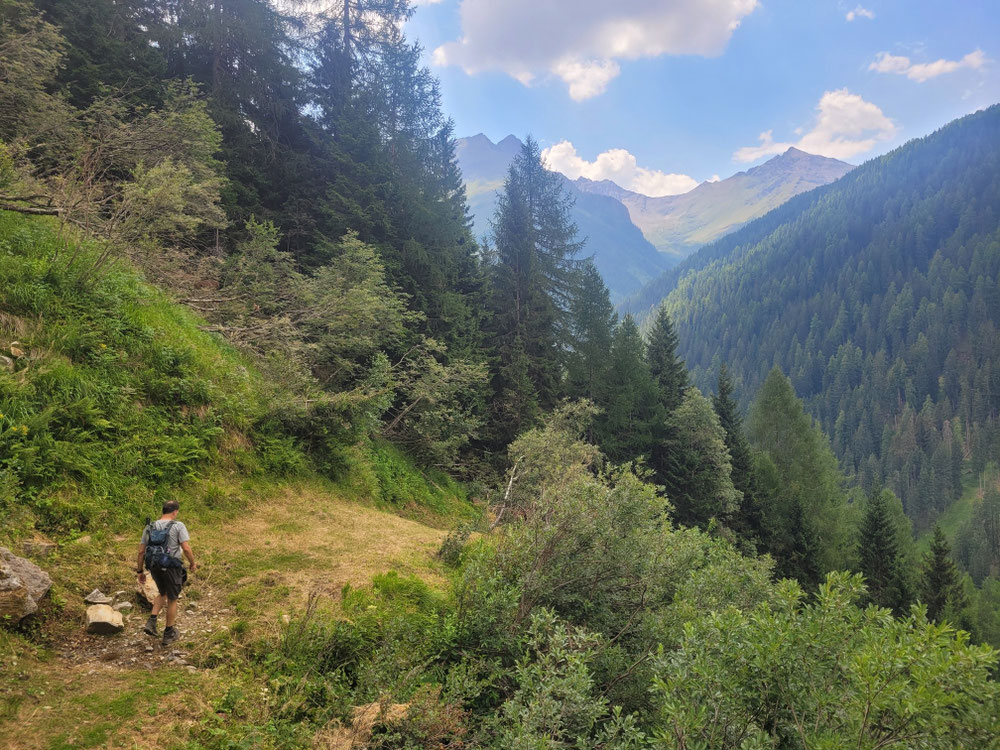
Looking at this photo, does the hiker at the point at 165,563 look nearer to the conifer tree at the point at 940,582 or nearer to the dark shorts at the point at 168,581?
the dark shorts at the point at 168,581

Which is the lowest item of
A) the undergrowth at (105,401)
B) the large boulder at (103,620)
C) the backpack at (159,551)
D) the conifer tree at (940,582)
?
the conifer tree at (940,582)

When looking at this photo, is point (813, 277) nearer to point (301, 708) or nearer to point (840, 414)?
point (840, 414)

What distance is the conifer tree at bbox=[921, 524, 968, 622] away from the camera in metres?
31.7

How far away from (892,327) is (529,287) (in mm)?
178498

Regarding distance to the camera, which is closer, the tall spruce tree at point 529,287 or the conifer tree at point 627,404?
the tall spruce tree at point 529,287

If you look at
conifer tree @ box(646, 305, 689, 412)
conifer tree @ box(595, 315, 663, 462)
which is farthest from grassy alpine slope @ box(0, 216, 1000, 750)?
conifer tree @ box(646, 305, 689, 412)

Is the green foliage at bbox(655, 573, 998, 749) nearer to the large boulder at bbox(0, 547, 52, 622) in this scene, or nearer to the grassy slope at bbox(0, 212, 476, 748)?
the grassy slope at bbox(0, 212, 476, 748)

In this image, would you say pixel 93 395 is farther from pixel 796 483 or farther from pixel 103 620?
pixel 796 483

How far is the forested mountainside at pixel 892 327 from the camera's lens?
11438 cm

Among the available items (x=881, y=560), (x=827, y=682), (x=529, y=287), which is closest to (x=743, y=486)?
(x=881, y=560)

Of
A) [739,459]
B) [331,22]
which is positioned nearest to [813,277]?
[739,459]

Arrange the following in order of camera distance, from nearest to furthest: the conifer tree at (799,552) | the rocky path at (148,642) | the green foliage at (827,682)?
the green foliage at (827,682) < the rocky path at (148,642) < the conifer tree at (799,552)

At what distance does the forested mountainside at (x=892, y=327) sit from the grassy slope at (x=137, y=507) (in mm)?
128975

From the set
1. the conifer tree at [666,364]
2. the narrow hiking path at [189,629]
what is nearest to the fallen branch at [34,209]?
the narrow hiking path at [189,629]
